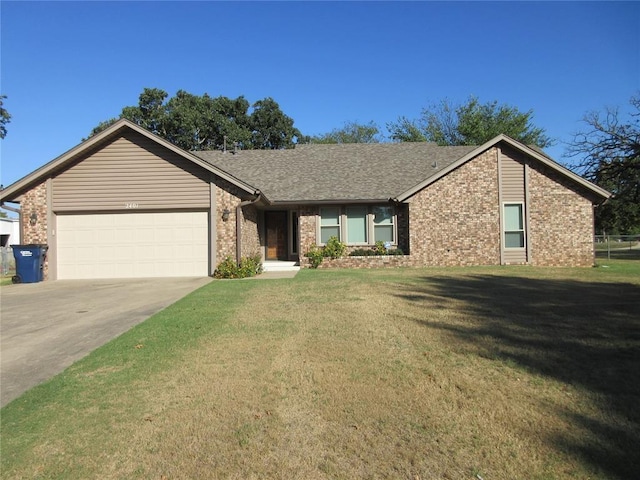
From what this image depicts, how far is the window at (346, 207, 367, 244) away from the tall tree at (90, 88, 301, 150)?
21900 mm

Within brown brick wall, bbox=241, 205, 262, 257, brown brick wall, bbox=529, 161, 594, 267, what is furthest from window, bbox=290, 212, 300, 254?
brown brick wall, bbox=529, 161, 594, 267

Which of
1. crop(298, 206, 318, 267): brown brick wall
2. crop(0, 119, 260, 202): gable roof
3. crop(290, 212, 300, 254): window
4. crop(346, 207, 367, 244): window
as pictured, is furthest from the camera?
crop(290, 212, 300, 254): window

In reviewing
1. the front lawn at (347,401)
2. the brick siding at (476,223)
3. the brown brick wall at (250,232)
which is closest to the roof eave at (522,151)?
the brick siding at (476,223)

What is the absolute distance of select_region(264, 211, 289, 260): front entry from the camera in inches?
826

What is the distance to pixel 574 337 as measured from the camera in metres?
6.29

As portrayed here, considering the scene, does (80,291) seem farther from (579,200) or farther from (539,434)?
(579,200)

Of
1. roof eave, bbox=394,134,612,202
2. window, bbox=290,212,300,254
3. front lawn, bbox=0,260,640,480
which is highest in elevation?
roof eave, bbox=394,134,612,202

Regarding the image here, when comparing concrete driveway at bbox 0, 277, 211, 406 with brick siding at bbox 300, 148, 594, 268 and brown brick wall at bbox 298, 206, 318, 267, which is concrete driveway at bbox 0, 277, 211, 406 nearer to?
brown brick wall at bbox 298, 206, 318, 267

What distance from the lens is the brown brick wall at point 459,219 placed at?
17297mm

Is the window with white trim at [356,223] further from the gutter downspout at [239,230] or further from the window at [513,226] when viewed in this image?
the window at [513,226]

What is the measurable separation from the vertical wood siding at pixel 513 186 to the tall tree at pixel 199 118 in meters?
25.4

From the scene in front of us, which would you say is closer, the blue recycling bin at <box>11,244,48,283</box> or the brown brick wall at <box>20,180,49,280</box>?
the blue recycling bin at <box>11,244,48,283</box>

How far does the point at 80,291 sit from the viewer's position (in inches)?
489

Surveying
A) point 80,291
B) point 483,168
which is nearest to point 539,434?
point 80,291
